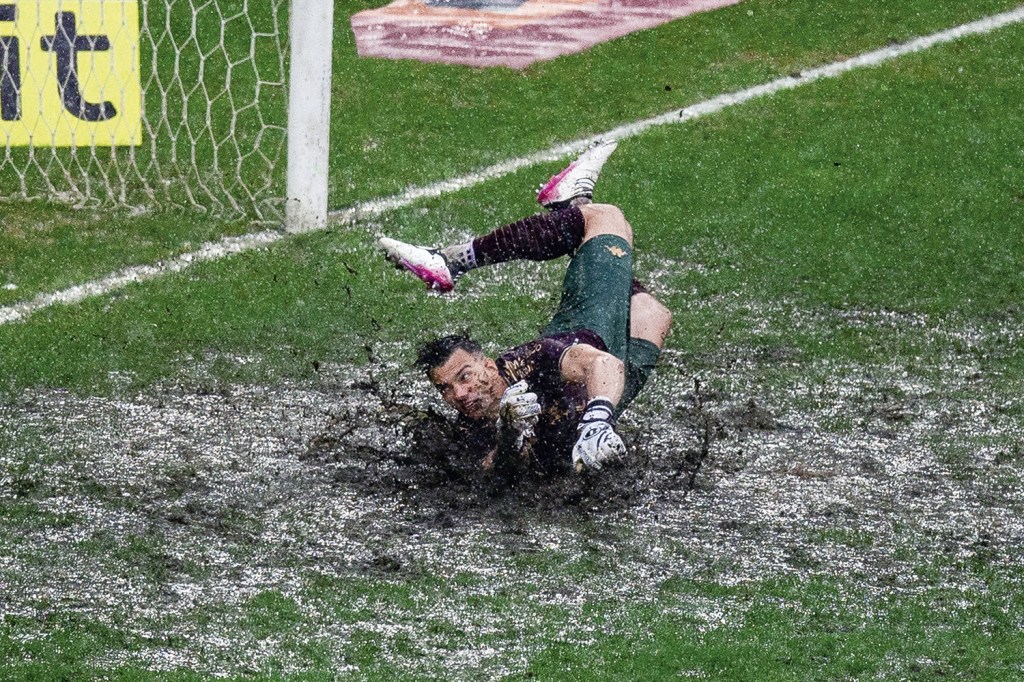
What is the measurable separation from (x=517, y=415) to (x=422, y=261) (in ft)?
3.29

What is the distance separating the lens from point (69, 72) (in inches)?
412

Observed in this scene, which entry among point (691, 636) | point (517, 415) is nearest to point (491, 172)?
point (517, 415)

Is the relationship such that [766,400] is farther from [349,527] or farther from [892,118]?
[892,118]

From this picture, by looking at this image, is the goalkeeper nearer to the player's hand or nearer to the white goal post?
the player's hand

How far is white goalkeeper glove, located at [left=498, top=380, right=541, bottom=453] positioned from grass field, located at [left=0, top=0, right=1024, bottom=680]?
9.3 inches

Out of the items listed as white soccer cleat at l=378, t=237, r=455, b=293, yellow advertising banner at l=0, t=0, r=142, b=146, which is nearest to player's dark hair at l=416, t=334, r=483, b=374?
white soccer cleat at l=378, t=237, r=455, b=293

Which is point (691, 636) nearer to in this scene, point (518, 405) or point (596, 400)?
point (596, 400)

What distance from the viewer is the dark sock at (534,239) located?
25.8 feet

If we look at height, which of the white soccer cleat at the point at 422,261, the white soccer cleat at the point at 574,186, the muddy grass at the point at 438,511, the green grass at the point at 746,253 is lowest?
the muddy grass at the point at 438,511

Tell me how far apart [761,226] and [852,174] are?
3.07ft

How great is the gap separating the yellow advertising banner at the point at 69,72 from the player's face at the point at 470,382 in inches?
156

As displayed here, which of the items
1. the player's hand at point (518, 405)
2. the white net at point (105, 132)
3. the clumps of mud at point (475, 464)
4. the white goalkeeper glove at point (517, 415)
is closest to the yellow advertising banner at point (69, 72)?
the white net at point (105, 132)

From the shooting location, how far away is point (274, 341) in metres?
9.00

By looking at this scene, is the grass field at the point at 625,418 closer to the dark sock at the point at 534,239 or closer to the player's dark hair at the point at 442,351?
the player's dark hair at the point at 442,351
